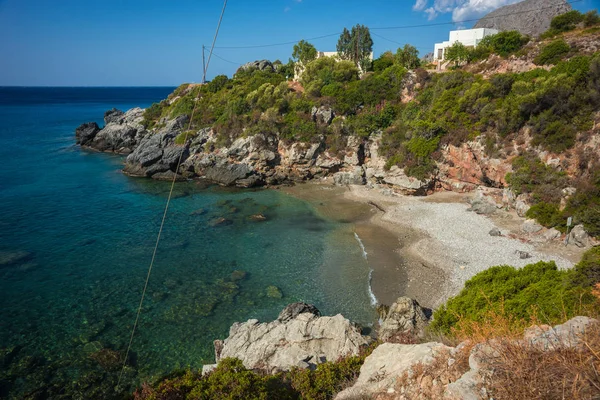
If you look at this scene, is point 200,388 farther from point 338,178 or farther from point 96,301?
point 338,178

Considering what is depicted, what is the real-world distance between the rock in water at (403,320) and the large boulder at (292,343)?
1.57 meters

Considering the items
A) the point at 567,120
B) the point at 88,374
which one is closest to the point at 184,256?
the point at 88,374

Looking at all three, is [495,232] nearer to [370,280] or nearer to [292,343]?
[370,280]

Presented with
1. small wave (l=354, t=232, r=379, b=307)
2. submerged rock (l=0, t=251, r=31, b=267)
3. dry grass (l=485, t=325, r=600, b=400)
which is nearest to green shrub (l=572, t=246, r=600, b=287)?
dry grass (l=485, t=325, r=600, b=400)

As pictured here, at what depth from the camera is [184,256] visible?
2067cm

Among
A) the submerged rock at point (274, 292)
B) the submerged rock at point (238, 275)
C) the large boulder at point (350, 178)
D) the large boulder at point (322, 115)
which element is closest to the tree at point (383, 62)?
the large boulder at point (322, 115)

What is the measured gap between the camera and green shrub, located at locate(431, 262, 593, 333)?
8961 mm

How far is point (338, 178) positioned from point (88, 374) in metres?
26.3

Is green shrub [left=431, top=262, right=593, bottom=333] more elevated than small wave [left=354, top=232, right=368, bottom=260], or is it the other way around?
green shrub [left=431, top=262, right=593, bottom=333]

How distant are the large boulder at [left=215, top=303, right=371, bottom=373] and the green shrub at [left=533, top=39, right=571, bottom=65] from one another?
3284 cm

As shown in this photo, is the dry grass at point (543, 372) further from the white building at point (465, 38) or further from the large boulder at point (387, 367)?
the white building at point (465, 38)

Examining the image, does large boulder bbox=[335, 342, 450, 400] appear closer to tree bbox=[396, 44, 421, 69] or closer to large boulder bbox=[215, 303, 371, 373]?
large boulder bbox=[215, 303, 371, 373]

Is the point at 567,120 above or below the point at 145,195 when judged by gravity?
above

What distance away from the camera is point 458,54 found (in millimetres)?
40000
